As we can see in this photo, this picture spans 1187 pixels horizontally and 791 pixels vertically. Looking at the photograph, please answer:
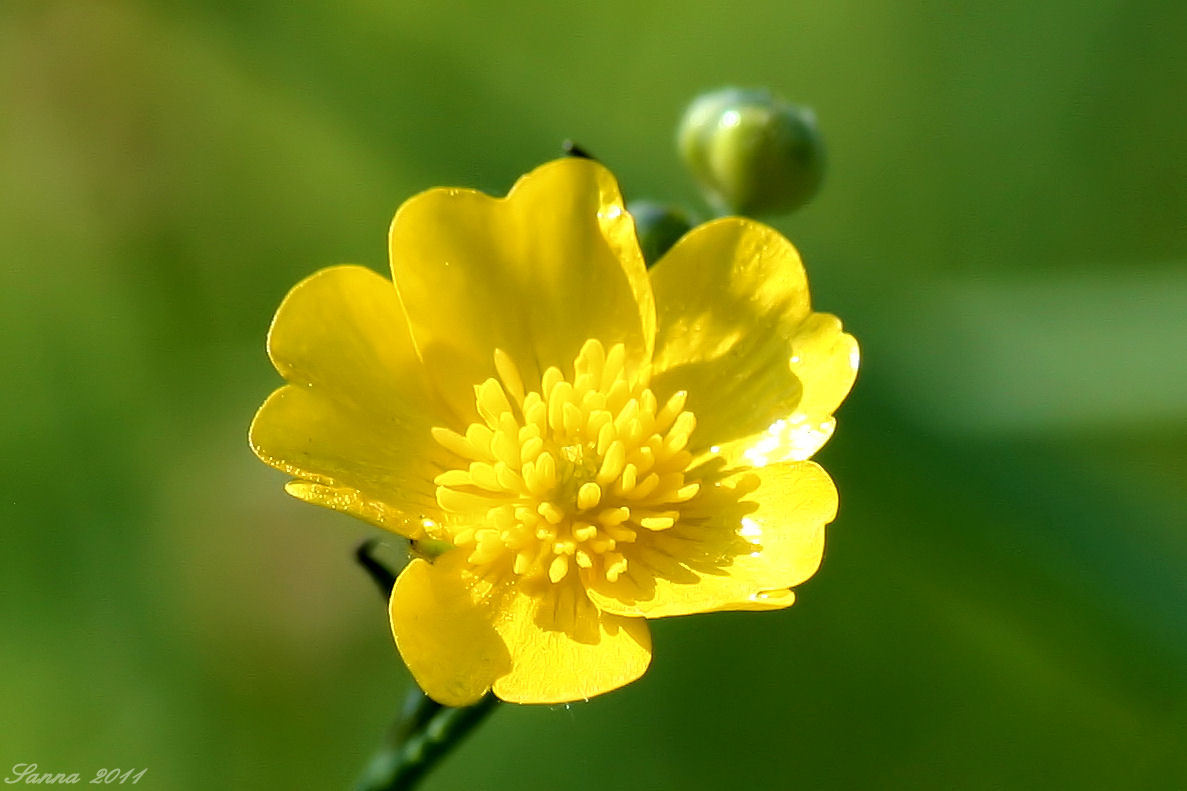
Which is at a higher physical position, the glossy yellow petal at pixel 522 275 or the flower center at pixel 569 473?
the glossy yellow petal at pixel 522 275

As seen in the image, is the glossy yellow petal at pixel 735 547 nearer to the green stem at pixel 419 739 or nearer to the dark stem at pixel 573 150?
the green stem at pixel 419 739

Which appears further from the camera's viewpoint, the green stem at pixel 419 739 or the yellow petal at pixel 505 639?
the green stem at pixel 419 739

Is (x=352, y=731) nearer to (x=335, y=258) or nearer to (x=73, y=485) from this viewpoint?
(x=73, y=485)

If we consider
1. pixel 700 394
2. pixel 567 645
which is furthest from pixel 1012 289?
pixel 567 645
